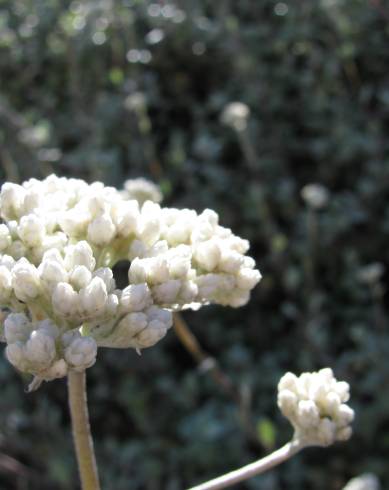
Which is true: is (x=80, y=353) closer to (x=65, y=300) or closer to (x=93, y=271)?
(x=65, y=300)

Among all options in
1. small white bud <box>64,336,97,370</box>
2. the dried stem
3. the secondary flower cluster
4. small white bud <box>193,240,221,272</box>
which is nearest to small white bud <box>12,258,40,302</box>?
the secondary flower cluster

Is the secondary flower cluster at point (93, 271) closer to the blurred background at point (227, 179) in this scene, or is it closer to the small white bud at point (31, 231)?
the small white bud at point (31, 231)

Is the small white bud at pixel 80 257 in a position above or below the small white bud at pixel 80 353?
above

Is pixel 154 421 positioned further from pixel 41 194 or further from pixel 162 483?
pixel 41 194

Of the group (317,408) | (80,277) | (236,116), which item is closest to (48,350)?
(80,277)

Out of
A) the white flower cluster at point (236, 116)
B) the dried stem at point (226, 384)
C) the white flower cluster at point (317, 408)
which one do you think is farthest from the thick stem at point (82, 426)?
the white flower cluster at point (236, 116)

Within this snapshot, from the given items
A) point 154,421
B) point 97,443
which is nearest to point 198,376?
point 154,421

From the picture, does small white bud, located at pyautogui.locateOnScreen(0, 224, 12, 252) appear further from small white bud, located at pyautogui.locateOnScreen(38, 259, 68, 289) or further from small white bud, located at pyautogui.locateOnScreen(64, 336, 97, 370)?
small white bud, located at pyautogui.locateOnScreen(64, 336, 97, 370)
